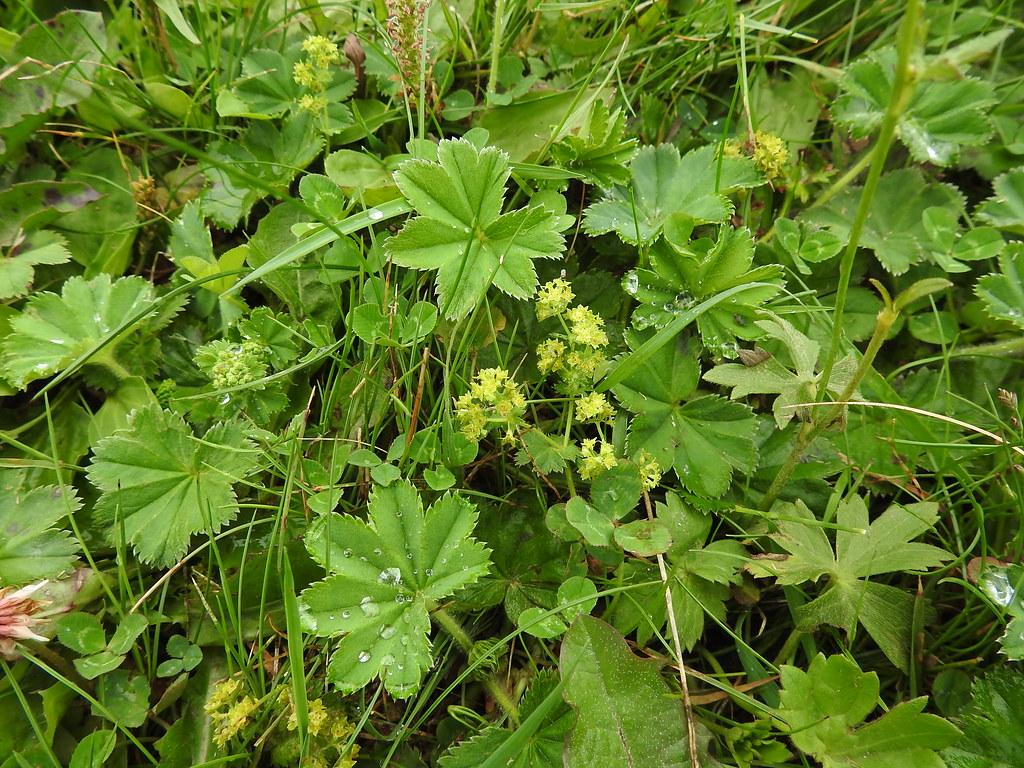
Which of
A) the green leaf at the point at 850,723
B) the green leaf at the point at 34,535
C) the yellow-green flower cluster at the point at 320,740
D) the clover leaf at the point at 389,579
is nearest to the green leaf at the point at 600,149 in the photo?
the clover leaf at the point at 389,579

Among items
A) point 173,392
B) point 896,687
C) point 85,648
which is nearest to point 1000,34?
point 896,687

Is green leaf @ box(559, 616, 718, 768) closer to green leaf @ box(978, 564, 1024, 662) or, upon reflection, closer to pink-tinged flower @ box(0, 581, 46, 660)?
green leaf @ box(978, 564, 1024, 662)

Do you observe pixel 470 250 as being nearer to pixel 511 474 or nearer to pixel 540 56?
pixel 511 474

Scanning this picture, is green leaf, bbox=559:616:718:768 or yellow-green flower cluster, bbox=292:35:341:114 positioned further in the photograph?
yellow-green flower cluster, bbox=292:35:341:114

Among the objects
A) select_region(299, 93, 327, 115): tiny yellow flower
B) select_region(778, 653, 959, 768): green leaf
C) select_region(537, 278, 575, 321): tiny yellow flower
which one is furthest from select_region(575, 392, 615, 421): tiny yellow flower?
select_region(299, 93, 327, 115): tiny yellow flower

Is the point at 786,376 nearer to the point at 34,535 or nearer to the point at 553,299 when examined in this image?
the point at 553,299

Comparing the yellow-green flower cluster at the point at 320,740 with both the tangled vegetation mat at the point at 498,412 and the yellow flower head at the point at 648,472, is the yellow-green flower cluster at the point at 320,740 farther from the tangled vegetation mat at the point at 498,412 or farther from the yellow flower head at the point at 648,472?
the yellow flower head at the point at 648,472
